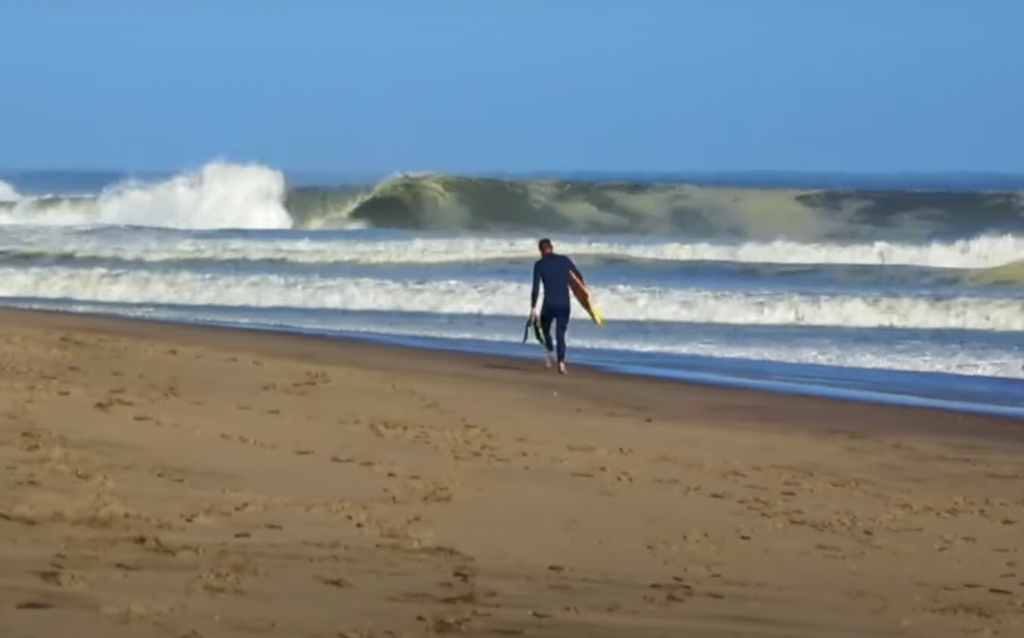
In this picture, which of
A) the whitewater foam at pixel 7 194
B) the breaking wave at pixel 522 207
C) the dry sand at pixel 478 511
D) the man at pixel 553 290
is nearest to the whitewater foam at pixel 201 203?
the breaking wave at pixel 522 207

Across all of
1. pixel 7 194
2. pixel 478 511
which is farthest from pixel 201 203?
pixel 478 511

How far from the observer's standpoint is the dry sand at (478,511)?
564 cm

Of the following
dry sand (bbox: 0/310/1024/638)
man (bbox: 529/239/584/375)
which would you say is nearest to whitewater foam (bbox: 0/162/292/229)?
man (bbox: 529/239/584/375)

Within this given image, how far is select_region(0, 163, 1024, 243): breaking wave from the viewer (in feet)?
153

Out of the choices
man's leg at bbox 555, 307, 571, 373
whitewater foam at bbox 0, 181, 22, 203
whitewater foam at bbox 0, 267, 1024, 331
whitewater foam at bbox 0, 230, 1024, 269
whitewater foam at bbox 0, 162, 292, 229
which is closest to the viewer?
man's leg at bbox 555, 307, 571, 373

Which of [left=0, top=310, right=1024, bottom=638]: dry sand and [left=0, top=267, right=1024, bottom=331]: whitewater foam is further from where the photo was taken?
[left=0, top=267, right=1024, bottom=331]: whitewater foam

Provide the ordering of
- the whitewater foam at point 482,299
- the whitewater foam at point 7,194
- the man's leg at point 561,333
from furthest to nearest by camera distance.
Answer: the whitewater foam at point 7,194 < the whitewater foam at point 482,299 < the man's leg at point 561,333

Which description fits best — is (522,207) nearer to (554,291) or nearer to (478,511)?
(554,291)

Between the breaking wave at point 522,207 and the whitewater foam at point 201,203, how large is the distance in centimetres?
3

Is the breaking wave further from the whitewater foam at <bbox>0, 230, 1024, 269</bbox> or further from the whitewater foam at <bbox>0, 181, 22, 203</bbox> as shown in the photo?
the whitewater foam at <bbox>0, 181, 22, 203</bbox>

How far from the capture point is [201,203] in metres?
49.9

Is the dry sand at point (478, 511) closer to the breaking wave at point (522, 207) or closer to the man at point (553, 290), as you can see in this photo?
the man at point (553, 290)

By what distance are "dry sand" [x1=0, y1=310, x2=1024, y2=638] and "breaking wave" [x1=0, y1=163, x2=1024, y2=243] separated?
3401 centimetres

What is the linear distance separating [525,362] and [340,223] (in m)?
35.0
